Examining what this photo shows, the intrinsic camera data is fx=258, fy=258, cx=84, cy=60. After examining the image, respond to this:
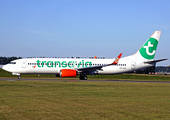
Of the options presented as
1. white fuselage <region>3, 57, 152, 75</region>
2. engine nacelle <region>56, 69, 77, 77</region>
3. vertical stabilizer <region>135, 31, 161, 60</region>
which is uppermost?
vertical stabilizer <region>135, 31, 161, 60</region>

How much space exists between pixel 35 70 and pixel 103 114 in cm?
3532

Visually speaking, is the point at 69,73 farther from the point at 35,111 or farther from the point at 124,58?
the point at 35,111

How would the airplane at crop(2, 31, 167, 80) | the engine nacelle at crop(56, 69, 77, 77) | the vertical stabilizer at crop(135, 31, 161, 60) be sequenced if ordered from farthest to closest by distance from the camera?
1. the vertical stabilizer at crop(135, 31, 161, 60)
2. the airplane at crop(2, 31, 167, 80)
3. the engine nacelle at crop(56, 69, 77, 77)

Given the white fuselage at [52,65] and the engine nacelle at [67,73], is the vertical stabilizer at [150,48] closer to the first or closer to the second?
the white fuselage at [52,65]

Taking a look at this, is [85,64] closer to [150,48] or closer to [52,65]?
[52,65]

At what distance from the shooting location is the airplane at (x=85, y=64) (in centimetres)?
4575

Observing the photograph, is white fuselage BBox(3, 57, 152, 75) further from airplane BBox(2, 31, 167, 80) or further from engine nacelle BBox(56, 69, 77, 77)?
engine nacelle BBox(56, 69, 77, 77)

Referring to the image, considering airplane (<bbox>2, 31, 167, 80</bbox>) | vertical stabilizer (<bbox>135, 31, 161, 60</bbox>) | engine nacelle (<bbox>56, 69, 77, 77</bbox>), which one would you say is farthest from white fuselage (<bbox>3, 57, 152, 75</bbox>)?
vertical stabilizer (<bbox>135, 31, 161, 60</bbox>)

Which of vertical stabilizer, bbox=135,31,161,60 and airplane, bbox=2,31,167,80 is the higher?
vertical stabilizer, bbox=135,31,161,60

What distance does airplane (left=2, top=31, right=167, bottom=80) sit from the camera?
150ft

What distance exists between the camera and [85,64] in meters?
47.5

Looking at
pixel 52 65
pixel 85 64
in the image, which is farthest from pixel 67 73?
pixel 85 64

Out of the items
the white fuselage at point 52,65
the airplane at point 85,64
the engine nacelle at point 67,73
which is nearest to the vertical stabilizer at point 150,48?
the airplane at point 85,64

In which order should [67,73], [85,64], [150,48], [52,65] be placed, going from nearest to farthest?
[67,73], [52,65], [85,64], [150,48]
